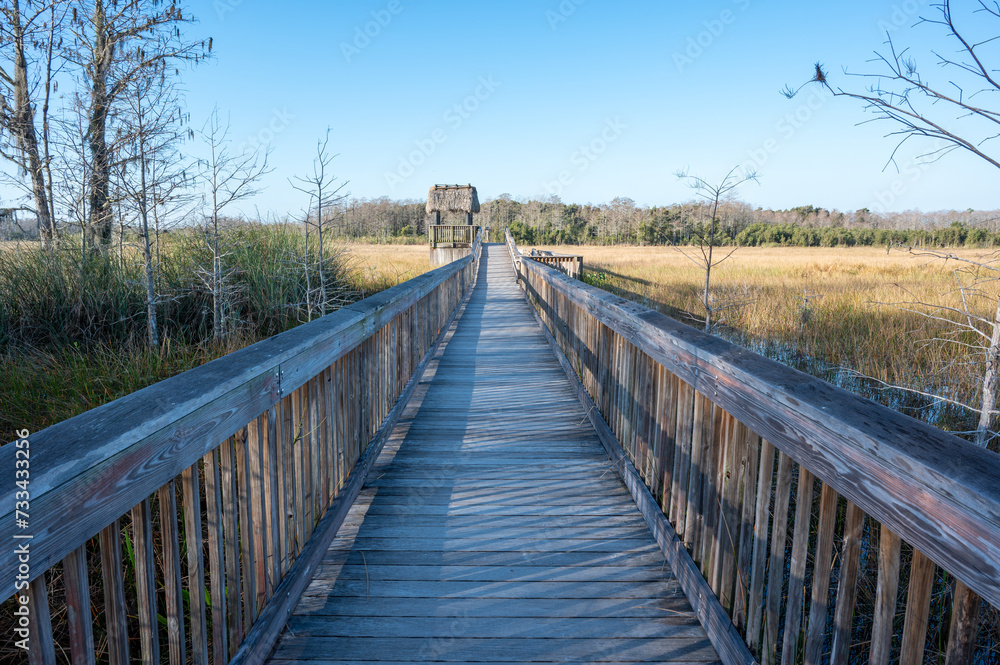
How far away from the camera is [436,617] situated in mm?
2271

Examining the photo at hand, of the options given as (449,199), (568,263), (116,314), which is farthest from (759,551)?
(449,199)

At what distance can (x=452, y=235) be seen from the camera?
32.2 m

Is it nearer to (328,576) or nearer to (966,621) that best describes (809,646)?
(966,621)

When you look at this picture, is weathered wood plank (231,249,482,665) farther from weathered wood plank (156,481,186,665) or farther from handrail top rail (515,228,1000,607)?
handrail top rail (515,228,1000,607)

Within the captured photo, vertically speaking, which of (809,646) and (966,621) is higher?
(966,621)

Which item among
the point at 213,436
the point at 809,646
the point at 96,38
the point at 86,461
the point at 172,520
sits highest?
the point at 96,38

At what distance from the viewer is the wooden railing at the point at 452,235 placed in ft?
103

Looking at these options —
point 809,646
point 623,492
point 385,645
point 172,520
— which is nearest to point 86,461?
point 172,520

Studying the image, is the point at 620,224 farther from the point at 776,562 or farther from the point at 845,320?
the point at 776,562

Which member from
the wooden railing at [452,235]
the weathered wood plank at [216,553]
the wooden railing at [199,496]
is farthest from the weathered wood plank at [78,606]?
the wooden railing at [452,235]

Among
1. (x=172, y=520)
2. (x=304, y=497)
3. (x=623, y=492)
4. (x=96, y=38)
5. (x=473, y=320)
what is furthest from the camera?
(x=473, y=320)

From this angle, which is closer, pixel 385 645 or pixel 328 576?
pixel 385 645

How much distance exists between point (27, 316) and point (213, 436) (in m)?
7.12

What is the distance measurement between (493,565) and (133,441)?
1.82 m
